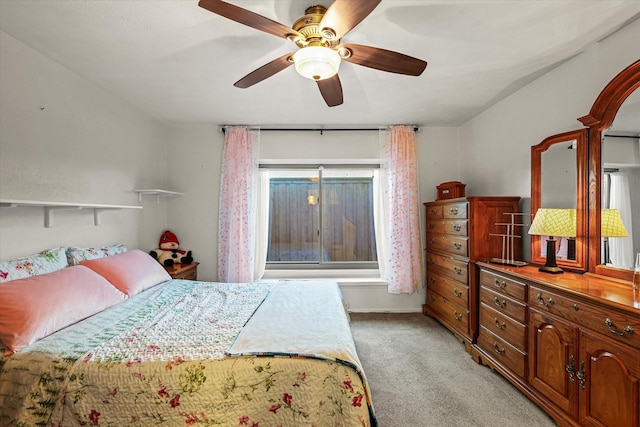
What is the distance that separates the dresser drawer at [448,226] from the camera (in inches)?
111

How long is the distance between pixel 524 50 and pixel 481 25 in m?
0.54

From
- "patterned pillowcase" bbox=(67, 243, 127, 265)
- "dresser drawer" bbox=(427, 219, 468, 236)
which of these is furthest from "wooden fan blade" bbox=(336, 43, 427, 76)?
"patterned pillowcase" bbox=(67, 243, 127, 265)

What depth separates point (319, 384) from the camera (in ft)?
4.33

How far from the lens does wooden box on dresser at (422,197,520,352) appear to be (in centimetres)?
268

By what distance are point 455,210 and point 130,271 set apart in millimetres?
3108

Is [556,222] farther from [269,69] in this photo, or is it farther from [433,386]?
[269,69]

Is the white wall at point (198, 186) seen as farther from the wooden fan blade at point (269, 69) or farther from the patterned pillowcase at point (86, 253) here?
the wooden fan blade at point (269, 69)

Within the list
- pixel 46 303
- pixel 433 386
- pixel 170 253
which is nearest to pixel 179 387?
pixel 46 303

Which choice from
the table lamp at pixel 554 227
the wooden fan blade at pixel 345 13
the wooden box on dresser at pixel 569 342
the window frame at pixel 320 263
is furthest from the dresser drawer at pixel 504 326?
the wooden fan blade at pixel 345 13

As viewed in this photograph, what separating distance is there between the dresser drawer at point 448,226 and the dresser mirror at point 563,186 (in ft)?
1.84

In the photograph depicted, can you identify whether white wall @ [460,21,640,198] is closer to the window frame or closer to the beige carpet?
the window frame

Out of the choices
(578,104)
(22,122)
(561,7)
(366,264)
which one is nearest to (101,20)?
(22,122)

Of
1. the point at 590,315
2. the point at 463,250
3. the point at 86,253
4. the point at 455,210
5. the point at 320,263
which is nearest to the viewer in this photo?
the point at 590,315

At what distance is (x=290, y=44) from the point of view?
1.99 metres
